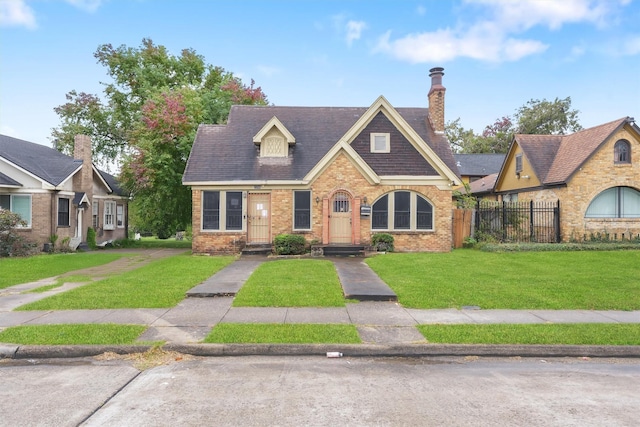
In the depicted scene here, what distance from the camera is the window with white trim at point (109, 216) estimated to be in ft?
88.6

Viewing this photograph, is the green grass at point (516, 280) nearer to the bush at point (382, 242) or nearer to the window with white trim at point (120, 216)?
the bush at point (382, 242)

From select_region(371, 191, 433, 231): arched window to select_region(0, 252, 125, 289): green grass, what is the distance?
11.6 metres

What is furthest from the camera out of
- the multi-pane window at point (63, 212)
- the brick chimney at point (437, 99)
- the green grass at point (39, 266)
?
the multi-pane window at point (63, 212)

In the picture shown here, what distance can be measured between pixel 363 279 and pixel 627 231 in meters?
16.9

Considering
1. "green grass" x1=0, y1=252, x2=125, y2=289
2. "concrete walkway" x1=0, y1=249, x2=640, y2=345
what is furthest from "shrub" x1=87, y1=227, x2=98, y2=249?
"concrete walkway" x1=0, y1=249, x2=640, y2=345

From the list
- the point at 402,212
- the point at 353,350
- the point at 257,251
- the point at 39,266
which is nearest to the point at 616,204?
the point at 402,212

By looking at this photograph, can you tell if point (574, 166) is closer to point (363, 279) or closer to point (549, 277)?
point (549, 277)

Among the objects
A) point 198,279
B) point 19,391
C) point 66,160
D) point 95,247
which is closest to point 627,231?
point 198,279

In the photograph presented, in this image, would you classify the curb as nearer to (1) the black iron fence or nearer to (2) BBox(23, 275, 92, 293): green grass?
(2) BBox(23, 275, 92, 293): green grass

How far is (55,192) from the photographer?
70.2ft

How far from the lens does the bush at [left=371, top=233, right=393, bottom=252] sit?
18734 millimetres

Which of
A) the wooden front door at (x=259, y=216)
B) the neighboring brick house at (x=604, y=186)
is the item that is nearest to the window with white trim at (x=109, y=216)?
the wooden front door at (x=259, y=216)

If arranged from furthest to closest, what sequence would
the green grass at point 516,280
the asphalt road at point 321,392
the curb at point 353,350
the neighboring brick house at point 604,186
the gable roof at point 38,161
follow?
1. the neighboring brick house at point 604,186
2. the gable roof at point 38,161
3. the green grass at point 516,280
4. the curb at point 353,350
5. the asphalt road at point 321,392

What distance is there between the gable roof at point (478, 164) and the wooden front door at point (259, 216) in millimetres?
28423
